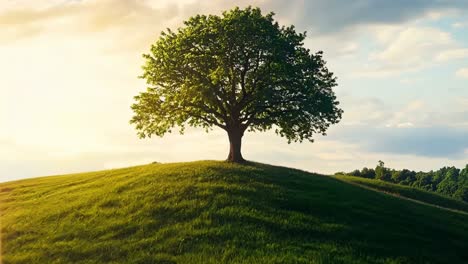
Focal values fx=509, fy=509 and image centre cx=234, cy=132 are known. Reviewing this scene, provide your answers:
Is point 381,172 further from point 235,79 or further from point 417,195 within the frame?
point 235,79

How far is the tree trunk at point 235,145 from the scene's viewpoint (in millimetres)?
52844

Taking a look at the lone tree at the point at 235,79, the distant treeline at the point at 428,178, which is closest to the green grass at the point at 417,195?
the lone tree at the point at 235,79

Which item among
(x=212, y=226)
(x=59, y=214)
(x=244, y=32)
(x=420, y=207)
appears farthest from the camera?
(x=244, y=32)

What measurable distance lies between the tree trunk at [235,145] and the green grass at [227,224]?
13.0 ft

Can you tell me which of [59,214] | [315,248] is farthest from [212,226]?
[59,214]

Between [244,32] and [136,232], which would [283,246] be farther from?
[244,32]

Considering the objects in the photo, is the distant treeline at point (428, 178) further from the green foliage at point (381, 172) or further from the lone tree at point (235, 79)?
the lone tree at point (235, 79)

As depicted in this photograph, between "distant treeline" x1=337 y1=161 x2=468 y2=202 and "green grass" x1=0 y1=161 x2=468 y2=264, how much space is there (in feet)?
268

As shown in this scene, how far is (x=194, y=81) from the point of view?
51062 mm

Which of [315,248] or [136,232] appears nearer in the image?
[315,248]

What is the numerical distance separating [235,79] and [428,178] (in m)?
114

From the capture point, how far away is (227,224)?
105 feet

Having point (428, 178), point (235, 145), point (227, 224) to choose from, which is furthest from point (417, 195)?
point (428, 178)

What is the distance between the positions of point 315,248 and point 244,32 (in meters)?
27.9
